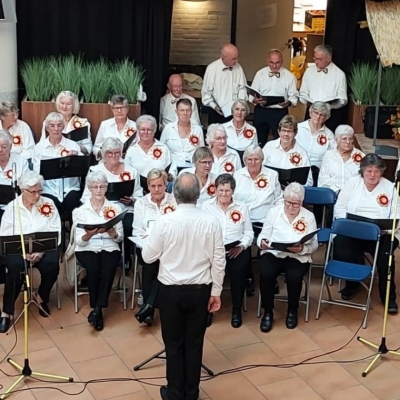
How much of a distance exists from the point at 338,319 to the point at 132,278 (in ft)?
5.74

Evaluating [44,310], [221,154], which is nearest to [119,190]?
[221,154]

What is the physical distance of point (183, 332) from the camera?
467 cm

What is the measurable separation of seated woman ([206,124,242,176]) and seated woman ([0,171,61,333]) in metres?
1.55

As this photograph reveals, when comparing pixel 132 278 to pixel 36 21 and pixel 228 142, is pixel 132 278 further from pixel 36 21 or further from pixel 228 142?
pixel 36 21

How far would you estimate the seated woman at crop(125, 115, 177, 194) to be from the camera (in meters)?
6.91

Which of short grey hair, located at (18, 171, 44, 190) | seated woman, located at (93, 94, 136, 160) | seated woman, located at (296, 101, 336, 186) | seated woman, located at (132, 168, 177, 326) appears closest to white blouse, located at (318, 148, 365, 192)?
seated woman, located at (296, 101, 336, 186)

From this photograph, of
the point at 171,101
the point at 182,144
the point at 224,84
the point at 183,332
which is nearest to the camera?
the point at 183,332

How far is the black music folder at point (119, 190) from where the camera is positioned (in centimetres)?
632

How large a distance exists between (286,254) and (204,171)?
37.5 inches

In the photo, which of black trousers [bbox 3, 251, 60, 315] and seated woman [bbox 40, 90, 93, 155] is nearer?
black trousers [bbox 3, 251, 60, 315]

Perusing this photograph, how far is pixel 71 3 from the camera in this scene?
28.5ft

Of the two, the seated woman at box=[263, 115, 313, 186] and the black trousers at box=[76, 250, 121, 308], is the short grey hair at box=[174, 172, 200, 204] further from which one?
the seated woman at box=[263, 115, 313, 186]

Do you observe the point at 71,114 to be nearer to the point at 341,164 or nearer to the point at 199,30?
the point at 341,164

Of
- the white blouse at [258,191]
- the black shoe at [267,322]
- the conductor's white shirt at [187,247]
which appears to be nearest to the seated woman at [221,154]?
the white blouse at [258,191]
